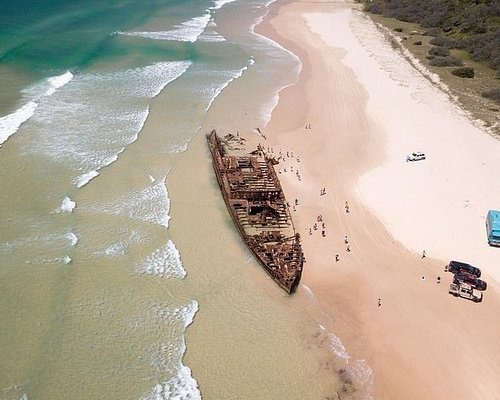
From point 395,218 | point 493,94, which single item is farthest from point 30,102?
point 493,94

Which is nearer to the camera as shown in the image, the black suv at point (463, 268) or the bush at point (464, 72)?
the black suv at point (463, 268)

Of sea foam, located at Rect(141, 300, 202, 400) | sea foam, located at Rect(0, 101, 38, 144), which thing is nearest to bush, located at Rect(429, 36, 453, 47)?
sea foam, located at Rect(0, 101, 38, 144)

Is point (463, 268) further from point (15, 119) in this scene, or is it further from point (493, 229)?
point (15, 119)

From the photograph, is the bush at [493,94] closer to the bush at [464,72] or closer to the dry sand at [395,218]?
the dry sand at [395,218]

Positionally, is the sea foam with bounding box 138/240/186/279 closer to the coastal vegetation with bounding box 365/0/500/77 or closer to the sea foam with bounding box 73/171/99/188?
the sea foam with bounding box 73/171/99/188

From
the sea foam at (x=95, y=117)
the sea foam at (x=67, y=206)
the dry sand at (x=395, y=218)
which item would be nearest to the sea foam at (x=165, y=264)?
the dry sand at (x=395, y=218)
